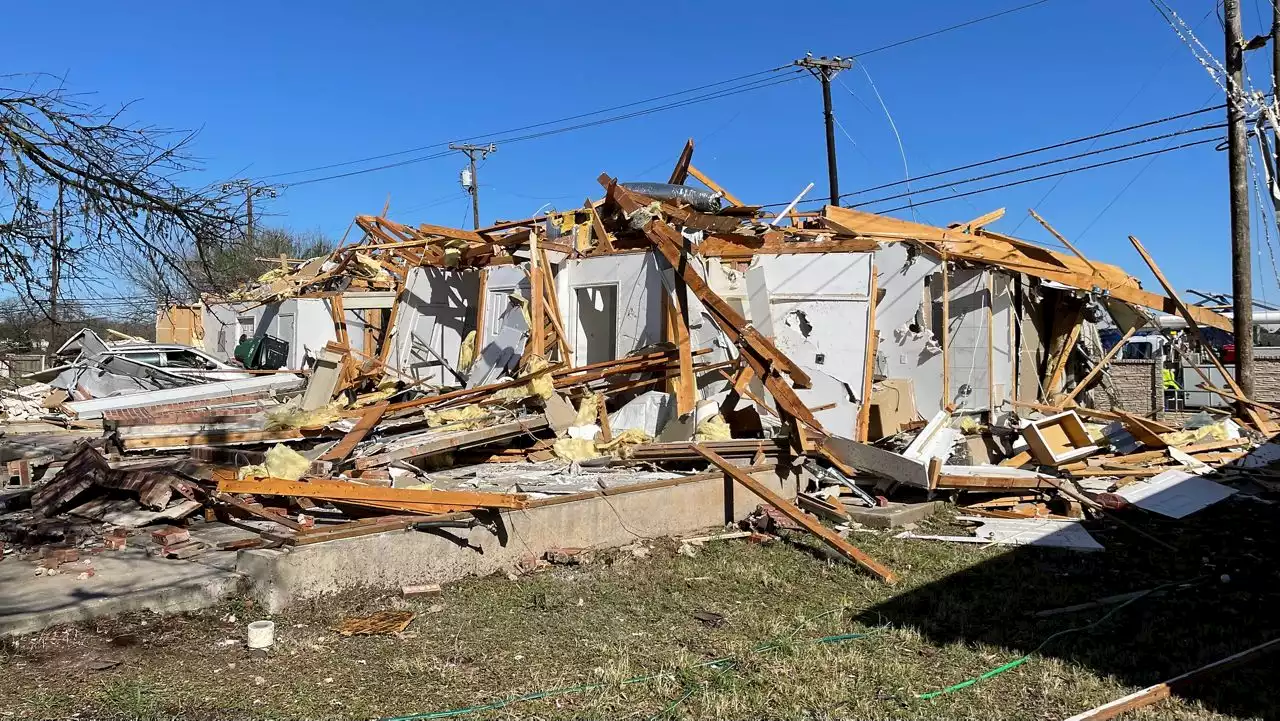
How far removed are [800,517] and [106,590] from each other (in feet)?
17.7

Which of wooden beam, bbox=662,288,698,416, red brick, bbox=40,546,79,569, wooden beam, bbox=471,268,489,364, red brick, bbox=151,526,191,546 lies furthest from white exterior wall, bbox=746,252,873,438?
red brick, bbox=40,546,79,569

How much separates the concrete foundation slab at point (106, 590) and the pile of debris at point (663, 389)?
0.43 m

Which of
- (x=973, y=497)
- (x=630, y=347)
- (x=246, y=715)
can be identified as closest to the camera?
(x=246, y=715)

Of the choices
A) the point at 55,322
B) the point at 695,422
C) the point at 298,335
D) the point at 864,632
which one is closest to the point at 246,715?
the point at 55,322

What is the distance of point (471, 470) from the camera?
30.0ft

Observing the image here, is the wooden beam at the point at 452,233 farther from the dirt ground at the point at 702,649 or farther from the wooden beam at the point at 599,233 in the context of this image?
the dirt ground at the point at 702,649

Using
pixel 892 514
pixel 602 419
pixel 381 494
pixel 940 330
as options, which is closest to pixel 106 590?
pixel 381 494

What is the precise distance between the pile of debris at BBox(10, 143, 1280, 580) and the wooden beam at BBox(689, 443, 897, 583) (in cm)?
3

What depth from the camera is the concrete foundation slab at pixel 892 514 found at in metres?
8.74

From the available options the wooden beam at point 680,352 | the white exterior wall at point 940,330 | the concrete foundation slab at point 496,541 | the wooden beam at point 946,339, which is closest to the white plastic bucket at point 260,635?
the concrete foundation slab at point 496,541

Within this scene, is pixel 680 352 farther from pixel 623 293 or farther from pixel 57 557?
pixel 57 557

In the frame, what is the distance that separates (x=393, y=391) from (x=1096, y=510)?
9.54 m

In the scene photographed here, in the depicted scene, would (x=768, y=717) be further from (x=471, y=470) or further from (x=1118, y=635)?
(x=471, y=470)

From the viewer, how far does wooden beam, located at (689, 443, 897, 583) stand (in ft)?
23.1
